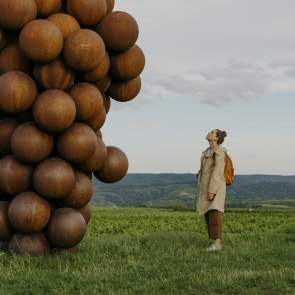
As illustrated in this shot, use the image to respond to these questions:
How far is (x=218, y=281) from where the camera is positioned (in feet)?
22.7

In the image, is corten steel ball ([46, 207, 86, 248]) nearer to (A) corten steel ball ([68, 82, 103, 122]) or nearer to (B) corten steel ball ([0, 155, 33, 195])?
(B) corten steel ball ([0, 155, 33, 195])

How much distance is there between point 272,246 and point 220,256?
2.02 m

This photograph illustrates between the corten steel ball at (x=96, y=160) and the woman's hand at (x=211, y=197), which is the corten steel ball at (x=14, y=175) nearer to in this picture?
the corten steel ball at (x=96, y=160)

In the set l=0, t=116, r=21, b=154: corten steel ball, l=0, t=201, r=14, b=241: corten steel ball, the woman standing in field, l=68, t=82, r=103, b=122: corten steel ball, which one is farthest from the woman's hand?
l=0, t=116, r=21, b=154: corten steel ball

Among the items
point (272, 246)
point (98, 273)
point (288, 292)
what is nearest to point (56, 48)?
point (98, 273)

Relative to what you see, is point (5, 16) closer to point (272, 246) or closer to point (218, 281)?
point (218, 281)

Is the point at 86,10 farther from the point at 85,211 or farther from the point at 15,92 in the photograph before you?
the point at 85,211

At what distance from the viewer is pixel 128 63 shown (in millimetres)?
9688

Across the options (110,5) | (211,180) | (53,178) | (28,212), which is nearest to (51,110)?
(53,178)

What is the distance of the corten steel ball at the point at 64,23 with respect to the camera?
8.98 metres

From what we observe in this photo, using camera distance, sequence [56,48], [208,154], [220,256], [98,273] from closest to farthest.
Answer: [98,273], [56,48], [220,256], [208,154]

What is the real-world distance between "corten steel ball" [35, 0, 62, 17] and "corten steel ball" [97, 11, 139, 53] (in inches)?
32.5

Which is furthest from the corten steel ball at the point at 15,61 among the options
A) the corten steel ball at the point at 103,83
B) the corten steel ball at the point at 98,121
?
the corten steel ball at the point at 98,121

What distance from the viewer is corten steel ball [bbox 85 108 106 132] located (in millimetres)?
9469
